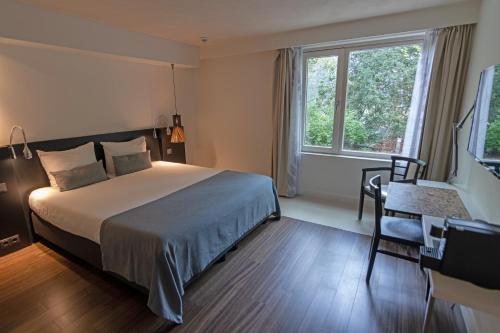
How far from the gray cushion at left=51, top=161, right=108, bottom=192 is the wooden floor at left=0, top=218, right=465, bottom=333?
0.74 meters

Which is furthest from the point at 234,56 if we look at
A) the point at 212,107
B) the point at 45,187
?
the point at 45,187

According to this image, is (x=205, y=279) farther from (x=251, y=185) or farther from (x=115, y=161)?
(x=115, y=161)

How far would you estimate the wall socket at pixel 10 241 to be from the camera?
264 centimetres

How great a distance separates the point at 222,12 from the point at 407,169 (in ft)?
9.28

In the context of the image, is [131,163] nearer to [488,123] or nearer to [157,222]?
[157,222]

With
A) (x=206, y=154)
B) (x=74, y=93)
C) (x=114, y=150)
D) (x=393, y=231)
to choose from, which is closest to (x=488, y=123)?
(x=393, y=231)

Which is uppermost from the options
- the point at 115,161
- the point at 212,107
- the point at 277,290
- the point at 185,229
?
the point at 212,107

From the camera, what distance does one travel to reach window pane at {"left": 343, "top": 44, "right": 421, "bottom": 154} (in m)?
3.26

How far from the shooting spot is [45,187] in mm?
2869

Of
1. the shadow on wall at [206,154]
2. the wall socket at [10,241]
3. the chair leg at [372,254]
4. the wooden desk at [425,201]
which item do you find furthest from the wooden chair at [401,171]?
the wall socket at [10,241]

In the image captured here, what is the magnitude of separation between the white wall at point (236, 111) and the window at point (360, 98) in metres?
0.68

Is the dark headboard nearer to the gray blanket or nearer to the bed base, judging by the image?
the bed base

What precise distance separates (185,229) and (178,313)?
1.88 feet

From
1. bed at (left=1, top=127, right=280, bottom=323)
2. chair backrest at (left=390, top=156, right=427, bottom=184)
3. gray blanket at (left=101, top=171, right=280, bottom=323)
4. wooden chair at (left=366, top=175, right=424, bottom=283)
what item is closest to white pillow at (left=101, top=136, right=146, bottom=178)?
bed at (left=1, top=127, right=280, bottom=323)
